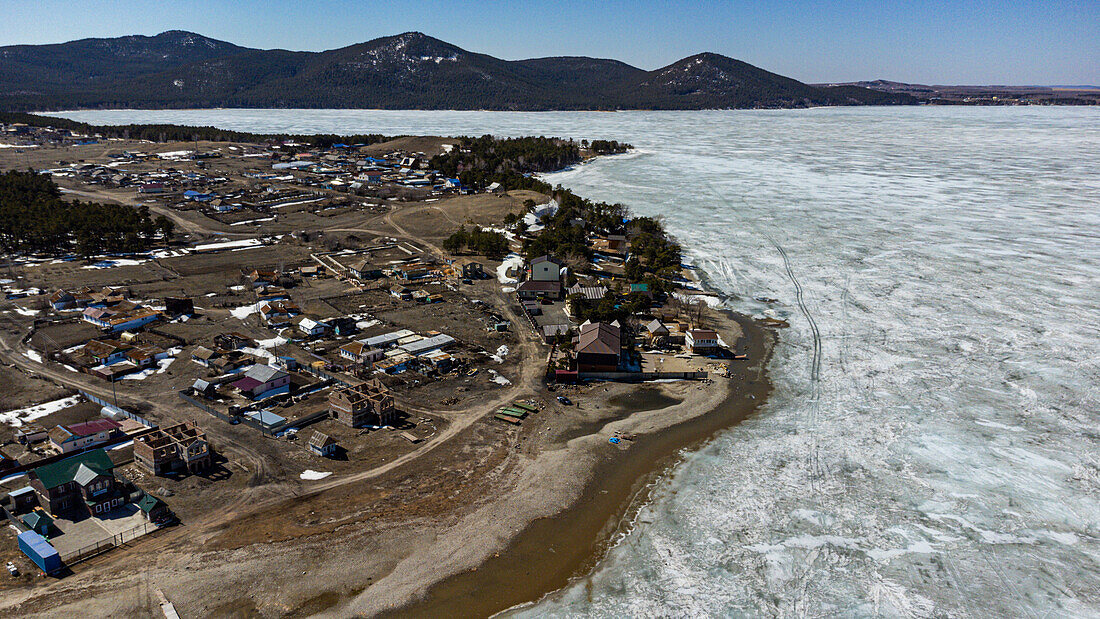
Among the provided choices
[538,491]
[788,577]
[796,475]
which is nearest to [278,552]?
[538,491]

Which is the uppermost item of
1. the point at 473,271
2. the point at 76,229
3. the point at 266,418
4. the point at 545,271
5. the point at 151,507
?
the point at 76,229

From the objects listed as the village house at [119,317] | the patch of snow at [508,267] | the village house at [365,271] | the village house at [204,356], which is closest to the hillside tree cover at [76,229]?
the village house at [119,317]

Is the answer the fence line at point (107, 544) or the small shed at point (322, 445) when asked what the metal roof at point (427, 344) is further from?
the fence line at point (107, 544)

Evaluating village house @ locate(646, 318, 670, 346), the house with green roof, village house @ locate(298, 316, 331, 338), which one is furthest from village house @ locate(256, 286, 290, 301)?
village house @ locate(646, 318, 670, 346)

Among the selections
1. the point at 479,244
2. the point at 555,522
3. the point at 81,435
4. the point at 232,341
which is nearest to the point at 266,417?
the point at 81,435

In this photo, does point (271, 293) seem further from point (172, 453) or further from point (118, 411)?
point (172, 453)

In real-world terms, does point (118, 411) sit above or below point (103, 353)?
below
